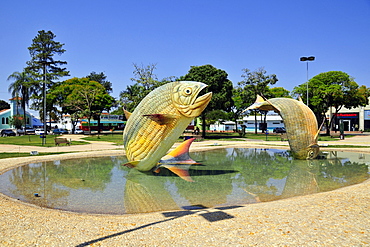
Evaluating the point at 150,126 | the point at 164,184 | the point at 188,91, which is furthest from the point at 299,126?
the point at 150,126

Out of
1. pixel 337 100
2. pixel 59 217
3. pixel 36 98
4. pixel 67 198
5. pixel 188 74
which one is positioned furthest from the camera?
pixel 36 98

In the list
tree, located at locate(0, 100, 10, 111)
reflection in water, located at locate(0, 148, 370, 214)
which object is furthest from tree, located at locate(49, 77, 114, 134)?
tree, located at locate(0, 100, 10, 111)

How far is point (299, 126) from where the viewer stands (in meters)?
16.7

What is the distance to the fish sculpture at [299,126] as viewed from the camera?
1670 cm

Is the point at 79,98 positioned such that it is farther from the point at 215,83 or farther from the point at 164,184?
the point at 164,184

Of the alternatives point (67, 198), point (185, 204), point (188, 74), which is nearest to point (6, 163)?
point (67, 198)

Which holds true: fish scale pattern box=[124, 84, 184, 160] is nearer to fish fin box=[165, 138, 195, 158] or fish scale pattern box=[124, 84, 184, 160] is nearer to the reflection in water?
the reflection in water

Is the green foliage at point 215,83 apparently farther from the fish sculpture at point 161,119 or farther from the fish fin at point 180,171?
the fish sculpture at point 161,119

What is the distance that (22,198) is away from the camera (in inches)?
370

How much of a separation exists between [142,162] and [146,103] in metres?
2.48

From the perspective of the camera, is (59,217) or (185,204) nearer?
(59,217)

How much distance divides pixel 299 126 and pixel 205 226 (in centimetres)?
1248

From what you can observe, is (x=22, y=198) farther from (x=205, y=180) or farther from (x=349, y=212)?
(x=349, y=212)

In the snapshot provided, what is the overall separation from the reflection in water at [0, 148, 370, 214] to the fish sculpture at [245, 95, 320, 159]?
85cm
